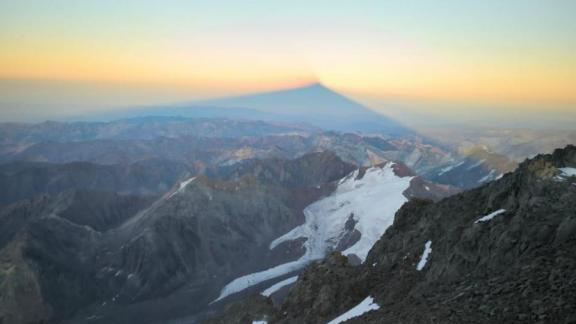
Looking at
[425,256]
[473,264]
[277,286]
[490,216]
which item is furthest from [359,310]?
[277,286]

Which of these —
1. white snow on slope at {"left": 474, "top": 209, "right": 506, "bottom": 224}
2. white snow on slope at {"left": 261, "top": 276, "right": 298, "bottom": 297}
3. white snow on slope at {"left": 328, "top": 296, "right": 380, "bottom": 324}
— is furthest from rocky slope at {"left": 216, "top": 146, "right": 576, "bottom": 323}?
white snow on slope at {"left": 261, "top": 276, "right": 298, "bottom": 297}

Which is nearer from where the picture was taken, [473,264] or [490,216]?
[473,264]

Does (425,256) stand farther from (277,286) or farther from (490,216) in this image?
(277,286)

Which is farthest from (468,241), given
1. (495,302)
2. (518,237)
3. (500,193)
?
(495,302)

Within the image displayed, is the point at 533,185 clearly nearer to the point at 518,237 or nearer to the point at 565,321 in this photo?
the point at 518,237

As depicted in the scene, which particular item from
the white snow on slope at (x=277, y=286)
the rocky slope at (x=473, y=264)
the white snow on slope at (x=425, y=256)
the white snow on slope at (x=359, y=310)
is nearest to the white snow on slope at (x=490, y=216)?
the rocky slope at (x=473, y=264)

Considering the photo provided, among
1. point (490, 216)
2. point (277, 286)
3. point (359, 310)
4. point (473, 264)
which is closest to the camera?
point (473, 264)

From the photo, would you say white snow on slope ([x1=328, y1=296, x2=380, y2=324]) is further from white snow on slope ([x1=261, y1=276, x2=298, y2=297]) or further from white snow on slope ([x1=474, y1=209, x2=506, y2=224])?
white snow on slope ([x1=261, y1=276, x2=298, y2=297])
